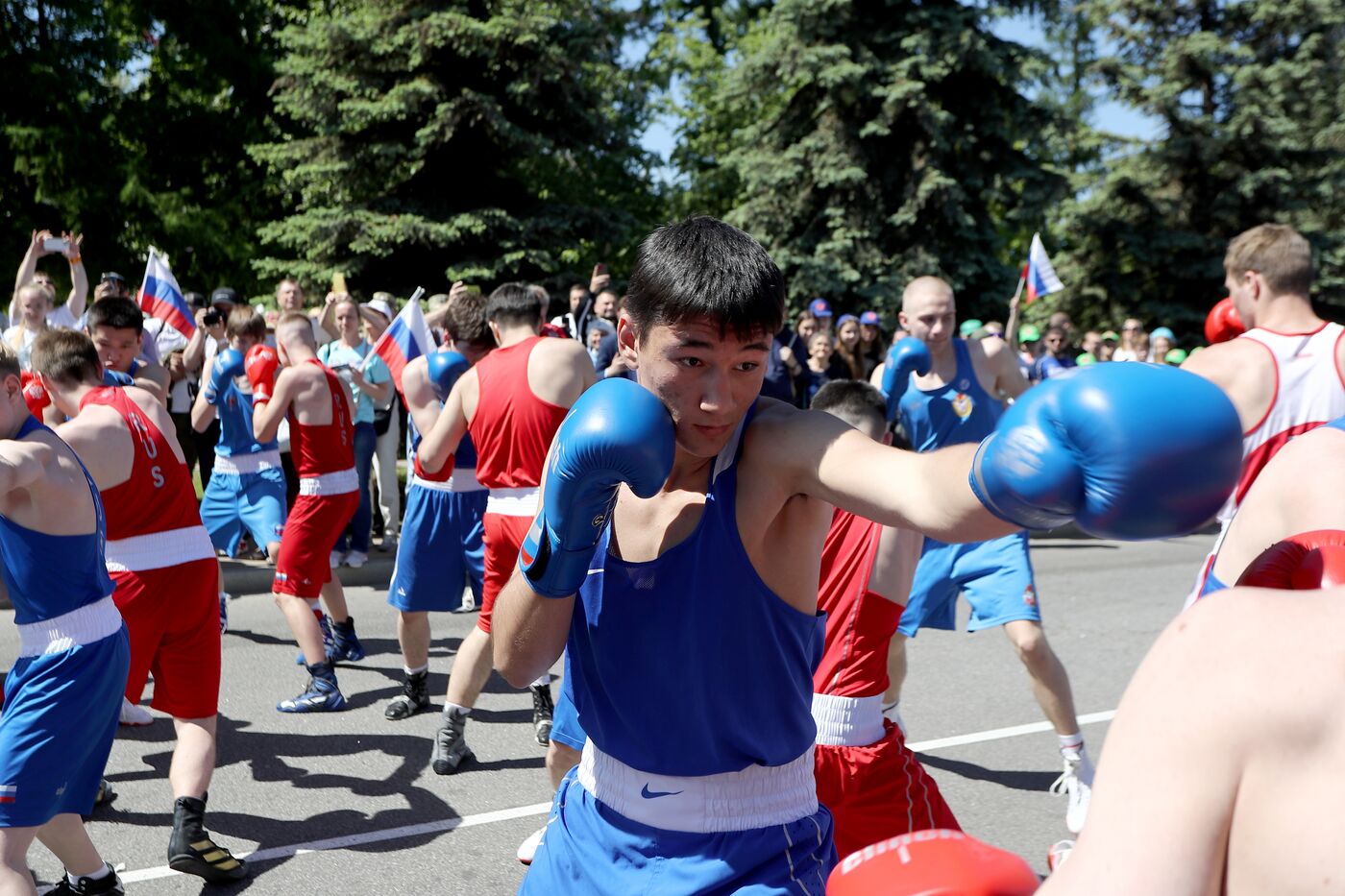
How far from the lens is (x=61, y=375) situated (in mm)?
3998

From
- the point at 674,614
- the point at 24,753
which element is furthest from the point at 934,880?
the point at 24,753

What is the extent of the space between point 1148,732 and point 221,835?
4.04 m

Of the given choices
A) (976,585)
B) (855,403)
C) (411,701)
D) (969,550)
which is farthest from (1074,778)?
(411,701)

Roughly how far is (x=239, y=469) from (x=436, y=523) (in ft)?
7.05

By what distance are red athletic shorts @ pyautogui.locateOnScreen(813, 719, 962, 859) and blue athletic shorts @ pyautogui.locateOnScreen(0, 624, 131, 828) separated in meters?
2.08

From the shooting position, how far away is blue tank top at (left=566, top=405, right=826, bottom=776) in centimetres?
190

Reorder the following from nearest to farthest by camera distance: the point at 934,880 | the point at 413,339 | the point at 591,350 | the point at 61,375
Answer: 1. the point at 934,880
2. the point at 61,375
3. the point at 413,339
4. the point at 591,350

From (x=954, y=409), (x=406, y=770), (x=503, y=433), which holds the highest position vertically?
(x=954, y=409)

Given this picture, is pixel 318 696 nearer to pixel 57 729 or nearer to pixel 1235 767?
pixel 57 729

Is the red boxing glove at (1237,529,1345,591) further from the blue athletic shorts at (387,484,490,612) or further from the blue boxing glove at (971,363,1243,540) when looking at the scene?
the blue athletic shorts at (387,484,490,612)

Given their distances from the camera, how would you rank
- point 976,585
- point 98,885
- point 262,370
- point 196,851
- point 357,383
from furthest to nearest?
point 357,383
point 262,370
point 976,585
point 196,851
point 98,885

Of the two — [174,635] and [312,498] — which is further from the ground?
[312,498]

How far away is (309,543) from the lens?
235 inches

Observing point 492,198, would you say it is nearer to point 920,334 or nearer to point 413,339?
point 413,339
